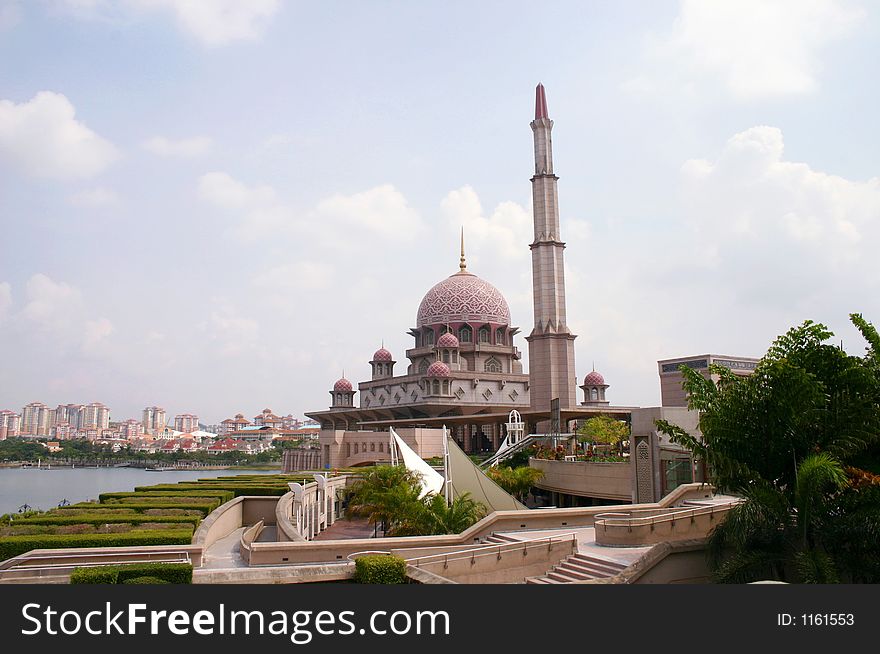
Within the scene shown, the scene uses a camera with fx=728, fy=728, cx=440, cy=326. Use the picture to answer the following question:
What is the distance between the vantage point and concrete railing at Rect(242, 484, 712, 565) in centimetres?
1523

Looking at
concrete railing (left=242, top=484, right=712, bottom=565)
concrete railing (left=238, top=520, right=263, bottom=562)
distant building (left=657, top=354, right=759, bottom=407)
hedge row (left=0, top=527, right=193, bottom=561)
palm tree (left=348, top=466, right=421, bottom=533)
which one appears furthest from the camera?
distant building (left=657, top=354, right=759, bottom=407)

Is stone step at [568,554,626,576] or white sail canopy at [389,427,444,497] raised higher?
white sail canopy at [389,427,444,497]

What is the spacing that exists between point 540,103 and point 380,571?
50441 millimetres

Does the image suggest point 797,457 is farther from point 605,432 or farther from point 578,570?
point 605,432

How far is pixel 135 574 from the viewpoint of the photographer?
11328mm

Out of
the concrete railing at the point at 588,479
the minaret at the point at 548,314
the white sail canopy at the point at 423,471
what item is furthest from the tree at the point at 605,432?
the white sail canopy at the point at 423,471

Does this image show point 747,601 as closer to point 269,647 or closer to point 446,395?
point 269,647

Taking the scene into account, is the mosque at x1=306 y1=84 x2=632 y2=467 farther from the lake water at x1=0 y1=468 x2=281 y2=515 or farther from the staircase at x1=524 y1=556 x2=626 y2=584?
the staircase at x1=524 y1=556 x2=626 y2=584

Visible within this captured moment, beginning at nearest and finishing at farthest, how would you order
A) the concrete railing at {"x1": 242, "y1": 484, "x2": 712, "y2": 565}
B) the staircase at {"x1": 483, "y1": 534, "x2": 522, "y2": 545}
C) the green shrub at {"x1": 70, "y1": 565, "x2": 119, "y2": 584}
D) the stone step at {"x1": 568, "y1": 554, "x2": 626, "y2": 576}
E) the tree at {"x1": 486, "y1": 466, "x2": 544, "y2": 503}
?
1. the green shrub at {"x1": 70, "y1": 565, "x2": 119, "y2": 584}
2. the stone step at {"x1": 568, "y1": 554, "x2": 626, "y2": 576}
3. the concrete railing at {"x1": 242, "y1": 484, "x2": 712, "y2": 565}
4. the staircase at {"x1": 483, "y1": 534, "x2": 522, "y2": 545}
5. the tree at {"x1": 486, "y1": 466, "x2": 544, "y2": 503}

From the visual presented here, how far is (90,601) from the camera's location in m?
8.30

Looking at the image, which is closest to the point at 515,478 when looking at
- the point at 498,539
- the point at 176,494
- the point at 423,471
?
the point at 423,471

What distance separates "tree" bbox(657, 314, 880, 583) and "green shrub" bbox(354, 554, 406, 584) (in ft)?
18.5

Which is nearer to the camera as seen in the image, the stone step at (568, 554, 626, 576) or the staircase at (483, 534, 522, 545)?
the stone step at (568, 554, 626, 576)

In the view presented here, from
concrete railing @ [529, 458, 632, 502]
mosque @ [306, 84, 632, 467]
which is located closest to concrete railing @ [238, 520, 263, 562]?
concrete railing @ [529, 458, 632, 502]
